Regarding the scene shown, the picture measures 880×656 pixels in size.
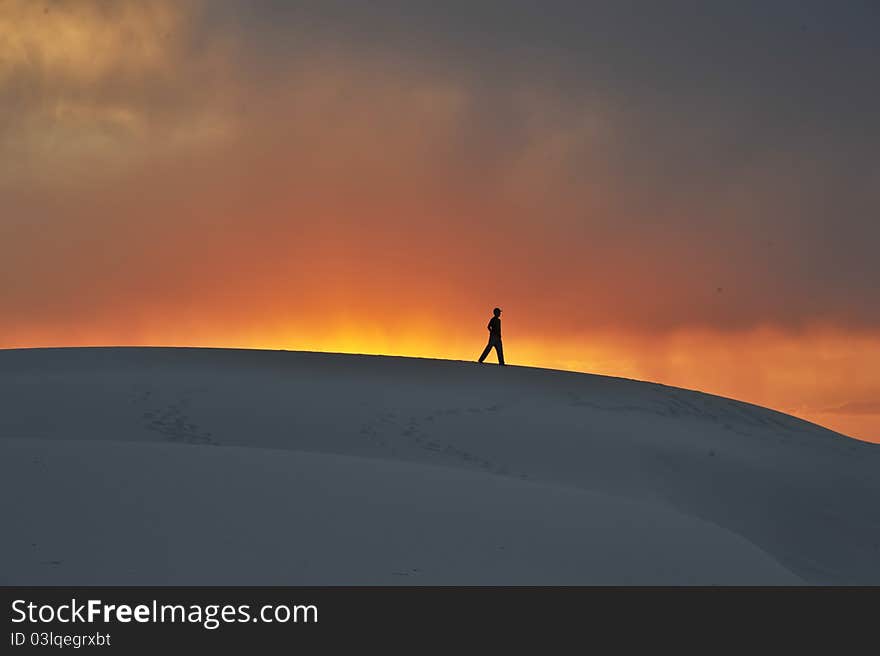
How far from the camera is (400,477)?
31.8 ft

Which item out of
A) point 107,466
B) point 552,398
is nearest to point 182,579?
point 107,466

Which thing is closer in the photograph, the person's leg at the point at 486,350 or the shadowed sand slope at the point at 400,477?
the shadowed sand slope at the point at 400,477

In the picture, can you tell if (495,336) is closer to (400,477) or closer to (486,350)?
(486,350)

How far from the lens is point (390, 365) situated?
782 inches

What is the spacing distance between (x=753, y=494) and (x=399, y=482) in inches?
285

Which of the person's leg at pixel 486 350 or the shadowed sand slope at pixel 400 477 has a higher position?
the person's leg at pixel 486 350

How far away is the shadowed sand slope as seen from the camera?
7.15 metres

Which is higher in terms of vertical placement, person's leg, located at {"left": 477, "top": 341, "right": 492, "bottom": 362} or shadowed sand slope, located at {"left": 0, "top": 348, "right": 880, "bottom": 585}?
person's leg, located at {"left": 477, "top": 341, "right": 492, "bottom": 362}

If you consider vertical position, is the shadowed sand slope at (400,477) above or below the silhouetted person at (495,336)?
below

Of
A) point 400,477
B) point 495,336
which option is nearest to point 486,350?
point 495,336

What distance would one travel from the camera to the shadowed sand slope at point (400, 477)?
7.15 metres

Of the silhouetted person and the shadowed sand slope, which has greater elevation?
the silhouetted person

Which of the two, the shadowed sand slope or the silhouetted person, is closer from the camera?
the shadowed sand slope
